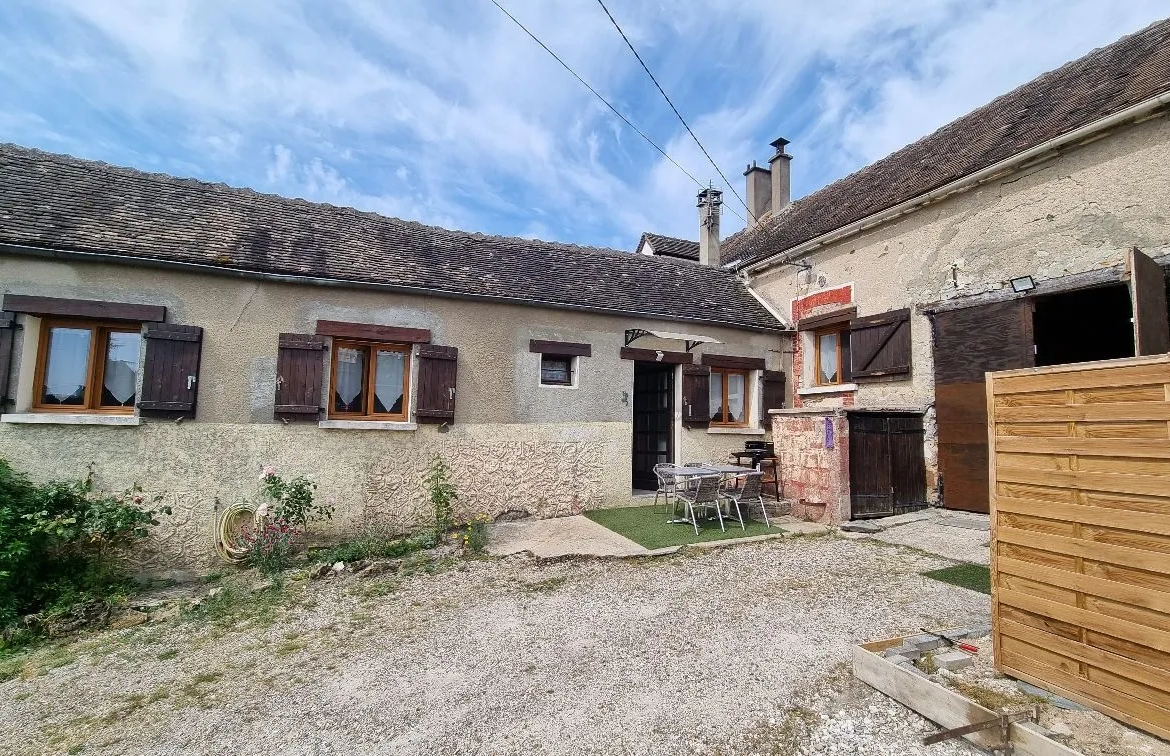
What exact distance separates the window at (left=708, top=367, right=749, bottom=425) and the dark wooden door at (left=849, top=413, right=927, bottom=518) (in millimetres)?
2895

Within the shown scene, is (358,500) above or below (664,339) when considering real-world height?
below

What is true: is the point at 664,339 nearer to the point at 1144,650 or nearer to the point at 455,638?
the point at 455,638

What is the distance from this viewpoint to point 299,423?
23.2 feet

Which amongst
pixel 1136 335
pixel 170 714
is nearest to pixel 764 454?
pixel 1136 335

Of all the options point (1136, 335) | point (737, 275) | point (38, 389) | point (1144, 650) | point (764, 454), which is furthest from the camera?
point (737, 275)

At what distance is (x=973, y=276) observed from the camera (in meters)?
7.69

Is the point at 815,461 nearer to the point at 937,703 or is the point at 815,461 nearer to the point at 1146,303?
the point at 1146,303

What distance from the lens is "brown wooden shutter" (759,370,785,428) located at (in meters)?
10.3

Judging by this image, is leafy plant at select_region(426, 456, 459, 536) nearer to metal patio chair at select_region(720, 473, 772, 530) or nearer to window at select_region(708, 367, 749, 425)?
metal patio chair at select_region(720, 473, 772, 530)

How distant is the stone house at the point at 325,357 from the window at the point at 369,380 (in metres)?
0.03

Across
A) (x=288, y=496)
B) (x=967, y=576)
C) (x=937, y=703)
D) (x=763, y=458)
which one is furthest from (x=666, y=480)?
(x=937, y=703)

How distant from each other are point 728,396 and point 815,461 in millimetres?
2805

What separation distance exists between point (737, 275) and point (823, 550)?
7.68 metres

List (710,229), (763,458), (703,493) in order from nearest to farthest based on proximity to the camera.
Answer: (703,493), (763,458), (710,229)
